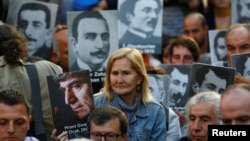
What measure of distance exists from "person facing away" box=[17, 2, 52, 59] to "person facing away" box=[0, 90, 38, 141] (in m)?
2.82

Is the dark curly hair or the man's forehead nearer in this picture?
the dark curly hair

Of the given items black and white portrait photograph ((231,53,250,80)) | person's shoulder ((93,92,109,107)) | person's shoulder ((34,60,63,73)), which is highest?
person's shoulder ((34,60,63,73))

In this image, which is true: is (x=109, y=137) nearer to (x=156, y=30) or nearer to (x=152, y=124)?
(x=152, y=124)

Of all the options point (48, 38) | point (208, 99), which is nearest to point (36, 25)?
point (48, 38)

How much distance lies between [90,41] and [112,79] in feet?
4.92

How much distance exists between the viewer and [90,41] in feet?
30.1

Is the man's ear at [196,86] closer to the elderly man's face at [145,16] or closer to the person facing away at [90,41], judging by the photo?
the person facing away at [90,41]

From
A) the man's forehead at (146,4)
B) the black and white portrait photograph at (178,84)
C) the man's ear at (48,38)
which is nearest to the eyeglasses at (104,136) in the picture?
the black and white portrait photograph at (178,84)

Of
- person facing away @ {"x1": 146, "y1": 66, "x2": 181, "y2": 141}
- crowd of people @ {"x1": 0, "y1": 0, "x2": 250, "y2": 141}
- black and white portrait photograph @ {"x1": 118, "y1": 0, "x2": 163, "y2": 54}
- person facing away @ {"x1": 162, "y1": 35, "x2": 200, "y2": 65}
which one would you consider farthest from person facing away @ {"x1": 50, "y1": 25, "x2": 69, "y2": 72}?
person facing away @ {"x1": 146, "y1": 66, "x2": 181, "y2": 141}

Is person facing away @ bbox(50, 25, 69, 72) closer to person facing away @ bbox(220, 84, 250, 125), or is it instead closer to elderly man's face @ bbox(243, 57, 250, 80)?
elderly man's face @ bbox(243, 57, 250, 80)

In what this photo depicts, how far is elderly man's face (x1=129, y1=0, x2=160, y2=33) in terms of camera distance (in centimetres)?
1032

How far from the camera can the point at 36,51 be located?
9664mm

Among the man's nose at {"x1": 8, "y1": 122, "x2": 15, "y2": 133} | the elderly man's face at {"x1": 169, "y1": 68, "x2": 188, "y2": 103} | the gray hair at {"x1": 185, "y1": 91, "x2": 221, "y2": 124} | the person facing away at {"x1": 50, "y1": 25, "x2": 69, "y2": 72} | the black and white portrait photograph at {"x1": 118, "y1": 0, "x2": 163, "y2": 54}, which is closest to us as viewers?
the man's nose at {"x1": 8, "y1": 122, "x2": 15, "y2": 133}

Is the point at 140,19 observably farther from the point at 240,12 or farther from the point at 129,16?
the point at 240,12
